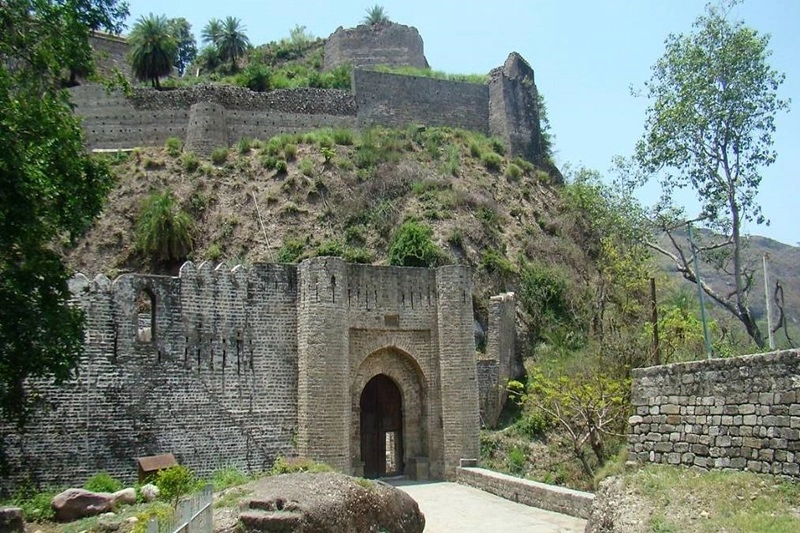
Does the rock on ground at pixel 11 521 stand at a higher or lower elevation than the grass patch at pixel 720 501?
lower

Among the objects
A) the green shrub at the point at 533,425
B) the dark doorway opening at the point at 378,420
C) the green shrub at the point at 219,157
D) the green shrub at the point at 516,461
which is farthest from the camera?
the green shrub at the point at 219,157

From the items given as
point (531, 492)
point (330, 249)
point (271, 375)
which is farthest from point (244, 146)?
point (531, 492)

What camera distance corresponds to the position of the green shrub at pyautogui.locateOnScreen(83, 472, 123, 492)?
16.8m

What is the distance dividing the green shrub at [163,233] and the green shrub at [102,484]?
16726 mm

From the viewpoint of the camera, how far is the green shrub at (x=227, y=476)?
1753 centimetres

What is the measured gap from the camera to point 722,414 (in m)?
10.6

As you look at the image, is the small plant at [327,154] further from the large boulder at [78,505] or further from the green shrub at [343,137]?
the large boulder at [78,505]

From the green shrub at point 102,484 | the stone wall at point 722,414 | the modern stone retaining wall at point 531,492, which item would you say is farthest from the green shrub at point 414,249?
the stone wall at point 722,414

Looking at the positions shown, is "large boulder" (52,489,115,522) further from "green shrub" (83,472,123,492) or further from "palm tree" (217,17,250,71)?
"palm tree" (217,17,250,71)

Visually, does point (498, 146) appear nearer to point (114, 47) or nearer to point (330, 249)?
point (330, 249)

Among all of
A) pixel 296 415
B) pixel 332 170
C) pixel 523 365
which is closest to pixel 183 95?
pixel 332 170

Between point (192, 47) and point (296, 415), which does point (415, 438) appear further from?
point (192, 47)

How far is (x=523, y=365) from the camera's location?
97.3 feet

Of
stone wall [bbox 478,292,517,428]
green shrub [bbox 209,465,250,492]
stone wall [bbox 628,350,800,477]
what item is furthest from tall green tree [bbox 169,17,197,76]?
stone wall [bbox 628,350,800,477]
